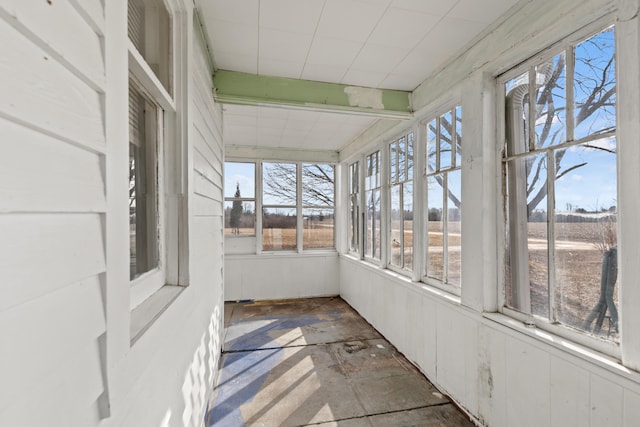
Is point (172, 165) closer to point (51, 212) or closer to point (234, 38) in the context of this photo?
point (51, 212)

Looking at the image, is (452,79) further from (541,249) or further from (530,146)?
(541,249)

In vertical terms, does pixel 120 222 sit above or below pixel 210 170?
below

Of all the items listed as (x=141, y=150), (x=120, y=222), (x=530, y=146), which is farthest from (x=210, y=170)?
(x=530, y=146)

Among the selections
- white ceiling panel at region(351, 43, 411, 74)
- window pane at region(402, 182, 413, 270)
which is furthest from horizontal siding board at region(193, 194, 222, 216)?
window pane at region(402, 182, 413, 270)

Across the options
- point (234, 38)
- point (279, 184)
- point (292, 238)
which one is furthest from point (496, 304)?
point (279, 184)

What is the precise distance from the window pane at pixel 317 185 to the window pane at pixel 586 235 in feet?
13.9

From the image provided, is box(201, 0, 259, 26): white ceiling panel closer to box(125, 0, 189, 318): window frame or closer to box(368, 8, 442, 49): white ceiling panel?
box(125, 0, 189, 318): window frame

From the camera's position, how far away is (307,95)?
2.78 m

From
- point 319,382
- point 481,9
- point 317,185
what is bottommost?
point 319,382

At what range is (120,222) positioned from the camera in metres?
0.76

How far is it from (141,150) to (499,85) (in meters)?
2.28

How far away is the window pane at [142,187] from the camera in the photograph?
1093 mm

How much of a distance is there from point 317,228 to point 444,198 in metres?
3.32

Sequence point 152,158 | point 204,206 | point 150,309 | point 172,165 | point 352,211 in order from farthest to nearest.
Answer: point 352,211 → point 204,206 → point 172,165 → point 152,158 → point 150,309
